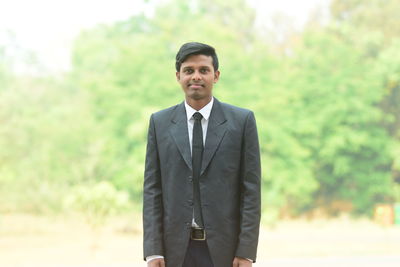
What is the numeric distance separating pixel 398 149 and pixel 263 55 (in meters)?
2.99

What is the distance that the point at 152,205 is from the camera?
5.27 ft

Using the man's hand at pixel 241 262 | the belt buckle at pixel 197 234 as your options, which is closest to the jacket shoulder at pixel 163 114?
the belt buckle at pixel 197 234

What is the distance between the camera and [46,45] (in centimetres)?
1204

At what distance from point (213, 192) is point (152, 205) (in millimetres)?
160

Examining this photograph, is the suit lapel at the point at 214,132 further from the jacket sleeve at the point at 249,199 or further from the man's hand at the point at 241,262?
the man's hand at the point at 241,262

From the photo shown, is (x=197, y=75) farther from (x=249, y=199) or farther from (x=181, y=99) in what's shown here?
(x=181, y=99)

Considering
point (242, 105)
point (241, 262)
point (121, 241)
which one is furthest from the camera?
point (242, 105)

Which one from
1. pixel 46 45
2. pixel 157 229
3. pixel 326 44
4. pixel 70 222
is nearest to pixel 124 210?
pixel 70 222

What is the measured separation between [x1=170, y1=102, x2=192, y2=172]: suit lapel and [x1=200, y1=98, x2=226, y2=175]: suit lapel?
0.14 ft

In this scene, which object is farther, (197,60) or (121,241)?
(121,241)

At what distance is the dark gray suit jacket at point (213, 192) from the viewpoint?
1562 mm

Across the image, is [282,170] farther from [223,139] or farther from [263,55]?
[223,139]

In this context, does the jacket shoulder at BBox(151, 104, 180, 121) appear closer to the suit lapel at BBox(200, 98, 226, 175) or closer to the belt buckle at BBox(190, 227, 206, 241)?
the suit lapel at BBox(200, 98, 226, 175)

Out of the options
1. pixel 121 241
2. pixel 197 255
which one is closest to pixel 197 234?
pixel 197 255
